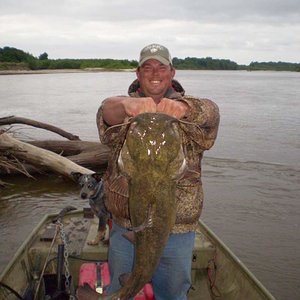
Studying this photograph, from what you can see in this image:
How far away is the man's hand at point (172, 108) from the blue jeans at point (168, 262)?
109 cm

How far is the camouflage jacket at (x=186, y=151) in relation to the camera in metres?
2.81

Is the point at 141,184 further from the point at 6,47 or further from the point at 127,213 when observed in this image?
the point at 6,47

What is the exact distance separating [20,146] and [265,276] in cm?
677

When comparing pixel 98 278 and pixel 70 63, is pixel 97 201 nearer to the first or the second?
pixel 98 278

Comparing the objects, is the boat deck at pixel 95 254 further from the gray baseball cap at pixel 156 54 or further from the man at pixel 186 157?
the gray baseball cap at pixel 156 54

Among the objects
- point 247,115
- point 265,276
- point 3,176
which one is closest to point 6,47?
point 247,115

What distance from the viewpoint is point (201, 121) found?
112 inches

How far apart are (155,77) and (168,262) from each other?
151cm

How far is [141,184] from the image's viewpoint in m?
2.40

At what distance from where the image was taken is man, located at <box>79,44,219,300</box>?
9.30ft

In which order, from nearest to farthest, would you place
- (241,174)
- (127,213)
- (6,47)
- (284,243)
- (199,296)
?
(127,213) → (199,296) → (284,243) → (241,174) → (6,47)

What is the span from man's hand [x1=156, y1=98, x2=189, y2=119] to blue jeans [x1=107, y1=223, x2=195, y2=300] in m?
1.09

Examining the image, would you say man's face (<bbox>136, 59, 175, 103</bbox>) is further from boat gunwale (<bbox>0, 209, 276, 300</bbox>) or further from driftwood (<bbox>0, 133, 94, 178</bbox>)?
driftwood (<bbox>0, 133, 94, 178</bbox>)

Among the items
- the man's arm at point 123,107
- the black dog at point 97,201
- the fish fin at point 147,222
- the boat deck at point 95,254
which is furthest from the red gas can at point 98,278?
the man's arm at point 123,107
